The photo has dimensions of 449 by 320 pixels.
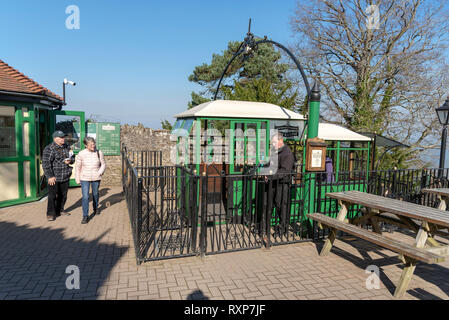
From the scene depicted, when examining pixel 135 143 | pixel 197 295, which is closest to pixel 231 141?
pixel 197 295

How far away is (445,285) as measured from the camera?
4.21 m

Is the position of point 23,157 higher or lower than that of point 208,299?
higher

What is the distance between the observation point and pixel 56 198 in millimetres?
7012

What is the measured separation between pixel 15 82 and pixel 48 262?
5.72 m

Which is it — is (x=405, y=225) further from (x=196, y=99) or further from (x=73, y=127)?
(x=196, y=99)

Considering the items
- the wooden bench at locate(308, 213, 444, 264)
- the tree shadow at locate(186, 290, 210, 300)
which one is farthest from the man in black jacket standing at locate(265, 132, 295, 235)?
the tree shadow at locate(186, 290, 210, 300)

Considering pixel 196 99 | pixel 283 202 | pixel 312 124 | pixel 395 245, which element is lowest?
pixel 395 245

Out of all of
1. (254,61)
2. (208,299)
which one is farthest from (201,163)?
(254,61)

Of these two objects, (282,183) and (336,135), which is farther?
(336,135)

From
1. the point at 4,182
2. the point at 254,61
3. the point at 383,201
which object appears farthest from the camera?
the point at 254,61

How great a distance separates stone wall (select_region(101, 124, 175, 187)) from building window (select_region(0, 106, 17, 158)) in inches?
147

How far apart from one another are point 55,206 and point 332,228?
18.6 ft

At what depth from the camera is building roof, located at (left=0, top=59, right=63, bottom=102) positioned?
7758 mm
